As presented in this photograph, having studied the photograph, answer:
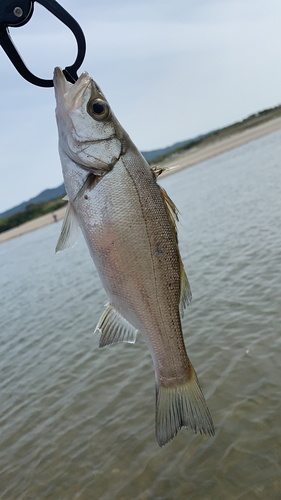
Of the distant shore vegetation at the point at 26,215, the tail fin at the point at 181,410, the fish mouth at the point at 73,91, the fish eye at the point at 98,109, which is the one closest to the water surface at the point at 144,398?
the tail fin at the point at 181,410

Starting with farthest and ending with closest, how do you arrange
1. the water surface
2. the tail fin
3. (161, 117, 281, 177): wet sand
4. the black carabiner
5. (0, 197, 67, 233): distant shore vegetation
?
1. (0, 197, 67, 233): distant shore vegetation
2. (161, 117, 281, 177): wet sand
3. the water surface
4. the tail fin
5. the black carabiner

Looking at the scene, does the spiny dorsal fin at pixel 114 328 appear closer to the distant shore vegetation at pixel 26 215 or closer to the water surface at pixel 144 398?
the water surface at pixel 144 398

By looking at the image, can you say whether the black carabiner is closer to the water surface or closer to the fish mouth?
the fish mouth

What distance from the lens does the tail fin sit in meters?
2.34

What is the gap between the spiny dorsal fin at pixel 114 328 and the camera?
240 centimetres

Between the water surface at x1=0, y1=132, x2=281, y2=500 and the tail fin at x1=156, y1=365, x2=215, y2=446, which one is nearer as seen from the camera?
the tail fin at x1=156, y1=365, x2=215, y2=446

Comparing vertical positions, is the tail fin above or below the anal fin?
below

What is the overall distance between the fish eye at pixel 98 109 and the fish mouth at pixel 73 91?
0.22ft

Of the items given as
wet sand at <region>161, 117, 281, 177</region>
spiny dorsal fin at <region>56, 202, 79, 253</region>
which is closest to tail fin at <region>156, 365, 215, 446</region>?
spiny dorsal fin at <region>56, 202, 79, 253</region>

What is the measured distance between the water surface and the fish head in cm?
354

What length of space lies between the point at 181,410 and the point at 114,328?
649mm

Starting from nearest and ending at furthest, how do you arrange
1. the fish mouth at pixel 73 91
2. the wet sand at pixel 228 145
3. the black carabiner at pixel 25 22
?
the black carabiner at pixel 25 22, the fish mouth at pixel 73 91, the wet sand at pixel 228 145

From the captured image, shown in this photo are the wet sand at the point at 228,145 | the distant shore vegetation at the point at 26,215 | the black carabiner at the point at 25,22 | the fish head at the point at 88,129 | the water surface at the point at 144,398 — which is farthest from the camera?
the distant shore vegetation at the point at 26,215

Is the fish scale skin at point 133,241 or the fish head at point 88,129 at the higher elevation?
the fish head at point 88,129
